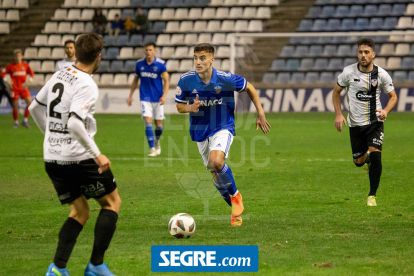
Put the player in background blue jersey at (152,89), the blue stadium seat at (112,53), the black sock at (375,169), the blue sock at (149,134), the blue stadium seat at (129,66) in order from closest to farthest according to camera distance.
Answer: the black sock at (375,169)
the blue sock at (149,134)
the player in background blue jersey at (152,89)
the blue stadium seat at (129,66)
the blue stadium seat at (112,53)

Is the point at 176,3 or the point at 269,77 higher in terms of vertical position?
the point at 176,3

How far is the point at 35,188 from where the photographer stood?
324 inches

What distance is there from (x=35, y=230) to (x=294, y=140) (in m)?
9.35

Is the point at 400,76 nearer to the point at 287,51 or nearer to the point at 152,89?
the point at 287,51

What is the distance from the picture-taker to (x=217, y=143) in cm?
607

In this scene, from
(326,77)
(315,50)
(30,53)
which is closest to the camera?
(326,77)

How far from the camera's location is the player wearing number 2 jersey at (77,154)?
3.98 metres

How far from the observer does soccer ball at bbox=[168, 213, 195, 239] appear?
17.5 feet

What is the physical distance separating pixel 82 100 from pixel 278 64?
20.1 m

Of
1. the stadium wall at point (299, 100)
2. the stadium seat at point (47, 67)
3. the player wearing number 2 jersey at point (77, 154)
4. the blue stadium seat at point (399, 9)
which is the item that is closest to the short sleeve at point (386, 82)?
the player wearing number 2 jersey at point (77, 154)

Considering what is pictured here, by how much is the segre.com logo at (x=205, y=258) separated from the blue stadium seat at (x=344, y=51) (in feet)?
62.6

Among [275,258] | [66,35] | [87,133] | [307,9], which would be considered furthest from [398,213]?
[66,35]

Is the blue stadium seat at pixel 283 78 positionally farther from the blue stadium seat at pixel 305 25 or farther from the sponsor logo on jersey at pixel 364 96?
the sponsor logo on jersey at pixel 364 96

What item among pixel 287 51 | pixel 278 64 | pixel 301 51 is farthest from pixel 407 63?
pixel 278 64
